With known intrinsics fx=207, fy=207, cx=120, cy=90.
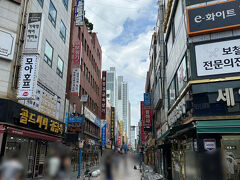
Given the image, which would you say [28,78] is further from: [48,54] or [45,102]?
[48,54]

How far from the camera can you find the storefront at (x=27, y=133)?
12.8 m

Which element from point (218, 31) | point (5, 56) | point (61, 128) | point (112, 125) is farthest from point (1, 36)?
point (112, 125)

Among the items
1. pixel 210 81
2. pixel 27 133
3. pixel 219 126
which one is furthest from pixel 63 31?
pixel 219 126

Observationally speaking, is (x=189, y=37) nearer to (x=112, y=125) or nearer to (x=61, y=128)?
(x=61, y=128)

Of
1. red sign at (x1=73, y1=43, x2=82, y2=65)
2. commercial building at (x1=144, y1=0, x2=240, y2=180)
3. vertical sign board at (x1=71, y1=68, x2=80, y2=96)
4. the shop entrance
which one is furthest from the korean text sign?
red sign at (x1=73, y1=43, x2=82, y2=65)

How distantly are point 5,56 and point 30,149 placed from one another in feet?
26.9

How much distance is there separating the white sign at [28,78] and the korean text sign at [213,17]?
10557 millimetres

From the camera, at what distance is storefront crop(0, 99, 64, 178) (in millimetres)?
12844

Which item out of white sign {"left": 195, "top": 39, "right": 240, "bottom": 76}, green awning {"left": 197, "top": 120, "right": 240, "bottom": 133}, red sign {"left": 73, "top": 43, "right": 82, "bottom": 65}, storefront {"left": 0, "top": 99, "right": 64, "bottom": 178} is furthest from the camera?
red sign {"left": 73, "top": 43, "right": 82, "bottom": 65}

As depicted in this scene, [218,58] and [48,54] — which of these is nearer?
[218,58]

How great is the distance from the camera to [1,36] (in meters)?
13.6

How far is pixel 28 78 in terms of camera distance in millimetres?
14039

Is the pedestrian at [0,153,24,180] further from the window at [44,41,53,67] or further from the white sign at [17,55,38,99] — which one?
the window at [44,41,53,67]

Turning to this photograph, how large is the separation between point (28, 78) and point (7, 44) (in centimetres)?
259
